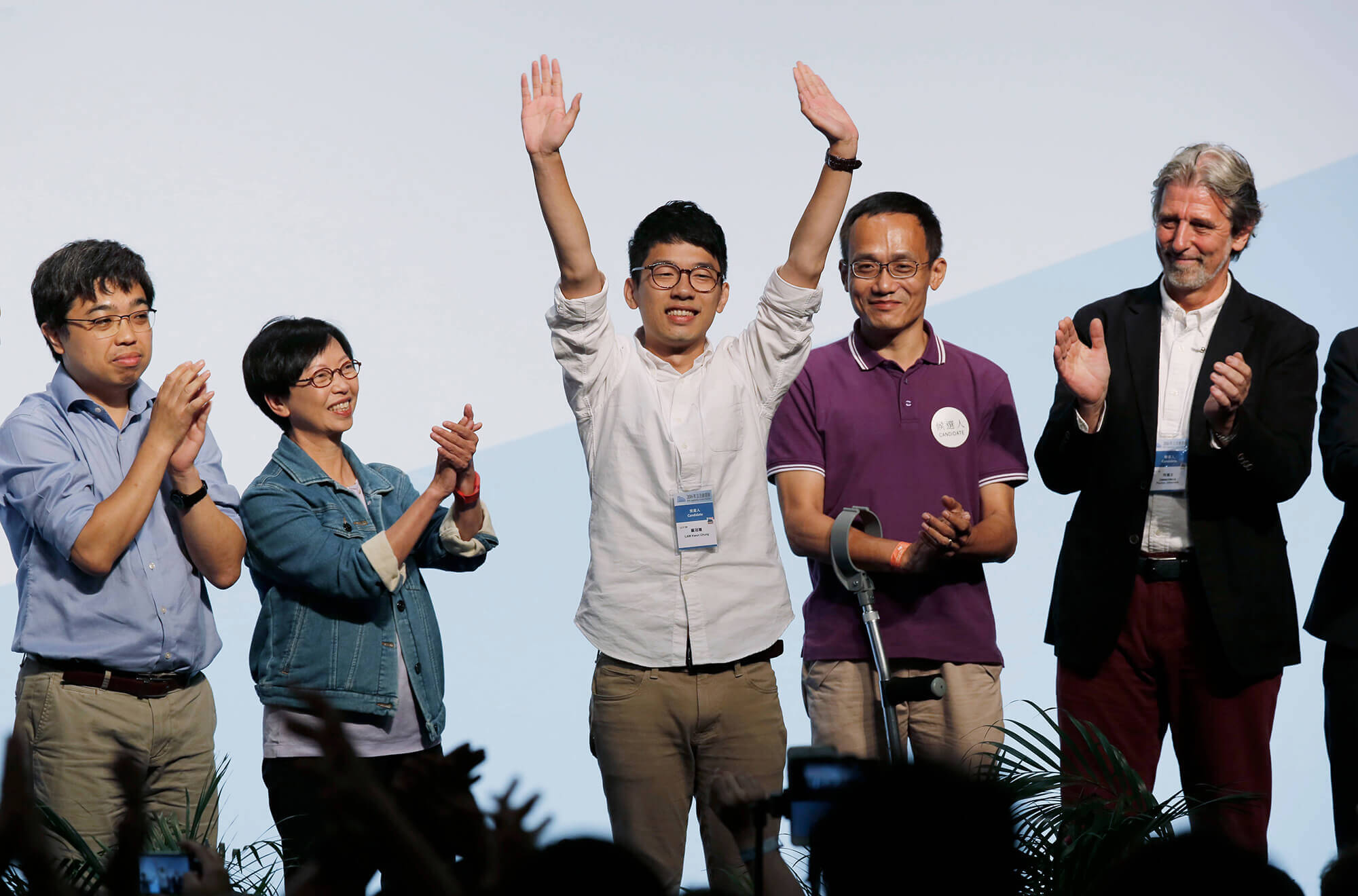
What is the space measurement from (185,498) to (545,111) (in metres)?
0.94

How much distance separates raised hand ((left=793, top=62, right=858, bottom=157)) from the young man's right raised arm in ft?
1.46

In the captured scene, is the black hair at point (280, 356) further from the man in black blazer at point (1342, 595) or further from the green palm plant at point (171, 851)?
the man in black blazer at point (1342, 595)

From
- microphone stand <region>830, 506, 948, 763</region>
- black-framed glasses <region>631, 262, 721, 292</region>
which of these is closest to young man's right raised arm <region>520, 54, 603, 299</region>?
black-framed glasses <region>631, 262, 721, 292</region>

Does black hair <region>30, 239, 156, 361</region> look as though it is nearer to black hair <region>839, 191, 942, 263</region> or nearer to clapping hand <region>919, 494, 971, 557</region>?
black hair <region>839, 191, 942, 263</region>

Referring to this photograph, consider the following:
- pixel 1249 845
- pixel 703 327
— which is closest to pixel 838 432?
pixel 703 327

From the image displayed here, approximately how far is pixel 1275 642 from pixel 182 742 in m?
1.98

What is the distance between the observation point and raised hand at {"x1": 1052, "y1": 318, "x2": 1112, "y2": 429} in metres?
2.55

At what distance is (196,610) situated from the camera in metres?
2.43

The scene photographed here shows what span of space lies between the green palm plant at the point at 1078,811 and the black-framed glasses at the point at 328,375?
1.37 meters

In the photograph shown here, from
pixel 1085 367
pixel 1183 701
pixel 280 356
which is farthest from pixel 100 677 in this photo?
pixel 1183 701

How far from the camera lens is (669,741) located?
2385 mm

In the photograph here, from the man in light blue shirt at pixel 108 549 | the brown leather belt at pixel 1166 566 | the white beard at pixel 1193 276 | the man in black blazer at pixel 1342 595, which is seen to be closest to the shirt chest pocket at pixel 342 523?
the man in light blue shirt at pixel 108 549

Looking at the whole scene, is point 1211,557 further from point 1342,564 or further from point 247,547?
point 247,547

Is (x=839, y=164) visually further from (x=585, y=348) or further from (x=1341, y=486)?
A: (x=1341, y=486)
